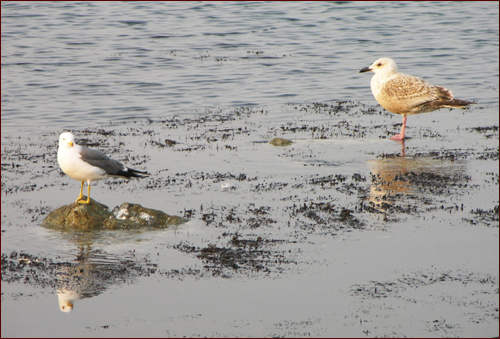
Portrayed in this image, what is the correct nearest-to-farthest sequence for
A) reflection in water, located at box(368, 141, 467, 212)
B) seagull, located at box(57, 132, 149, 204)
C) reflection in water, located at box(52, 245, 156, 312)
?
reflection in water, located at box(52, 245, 156, 312) < seagull, located at box(57, 132, 149, 204) < reflection in water, located at box(368, 141, 467, 212)

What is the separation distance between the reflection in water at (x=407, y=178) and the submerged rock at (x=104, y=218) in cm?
328

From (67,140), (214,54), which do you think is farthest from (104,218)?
(214,54)

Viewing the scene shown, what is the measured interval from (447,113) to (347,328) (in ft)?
41.8

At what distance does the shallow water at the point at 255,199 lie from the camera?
6879 mm

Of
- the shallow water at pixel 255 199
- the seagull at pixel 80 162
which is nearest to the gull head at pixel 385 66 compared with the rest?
the shallow water at pixel 255 199

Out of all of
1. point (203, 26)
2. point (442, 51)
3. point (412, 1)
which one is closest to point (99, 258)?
point (442, 51)

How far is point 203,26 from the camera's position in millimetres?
34656

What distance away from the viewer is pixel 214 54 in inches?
1084

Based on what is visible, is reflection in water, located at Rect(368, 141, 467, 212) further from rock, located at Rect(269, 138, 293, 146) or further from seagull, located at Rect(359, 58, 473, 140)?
rock, located at Rect(269, 138, 293, 146)

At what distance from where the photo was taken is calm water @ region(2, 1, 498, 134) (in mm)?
19906

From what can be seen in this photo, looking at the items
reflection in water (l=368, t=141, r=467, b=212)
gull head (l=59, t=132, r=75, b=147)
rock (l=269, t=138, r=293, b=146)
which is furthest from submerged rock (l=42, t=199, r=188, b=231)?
rock (l=269, t=138, r=293, b=146)

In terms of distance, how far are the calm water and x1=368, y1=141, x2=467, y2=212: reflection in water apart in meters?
7.34

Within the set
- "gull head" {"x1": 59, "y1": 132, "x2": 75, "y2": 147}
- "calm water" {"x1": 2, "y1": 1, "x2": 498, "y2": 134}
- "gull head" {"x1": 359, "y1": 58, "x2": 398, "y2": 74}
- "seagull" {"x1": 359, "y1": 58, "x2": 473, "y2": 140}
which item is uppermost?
"gull head" {"x1": 359, "y1": 58, "x2": 398, "y2": 74}

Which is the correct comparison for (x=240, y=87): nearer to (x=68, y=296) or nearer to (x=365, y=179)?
(x=365, y=179)
